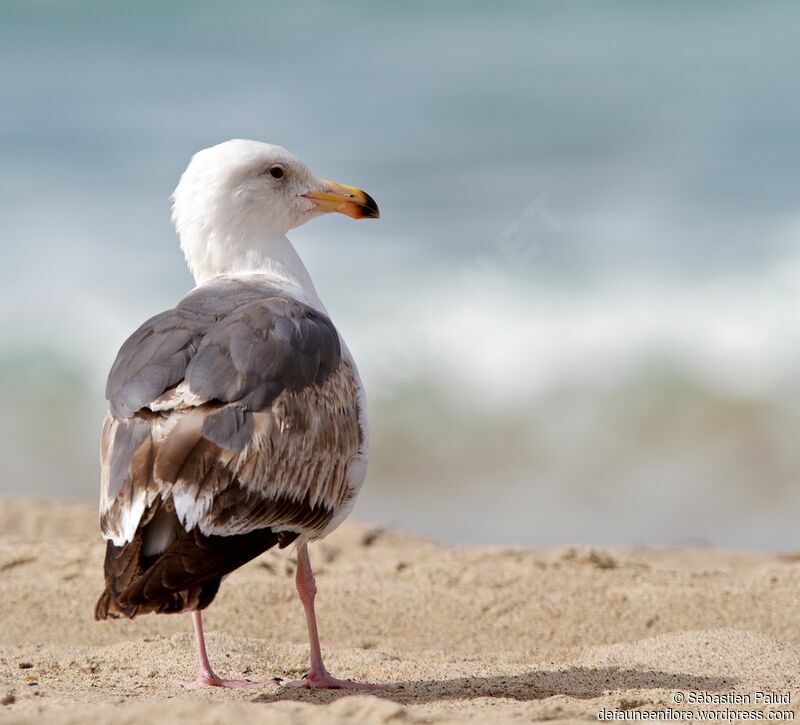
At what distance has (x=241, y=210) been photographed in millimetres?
6660

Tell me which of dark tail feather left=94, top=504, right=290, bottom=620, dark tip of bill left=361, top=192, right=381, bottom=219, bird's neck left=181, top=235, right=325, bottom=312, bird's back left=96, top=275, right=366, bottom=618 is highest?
dark tip of bill left=361, top=192, right=381, bottom=219

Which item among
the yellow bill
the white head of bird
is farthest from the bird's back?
the yellow bill

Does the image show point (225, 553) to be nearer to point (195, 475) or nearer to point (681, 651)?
point (195, 475)

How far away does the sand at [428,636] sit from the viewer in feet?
14.7

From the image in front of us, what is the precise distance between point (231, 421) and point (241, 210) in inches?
88.8

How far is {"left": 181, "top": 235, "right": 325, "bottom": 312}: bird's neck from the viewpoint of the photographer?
657 cm

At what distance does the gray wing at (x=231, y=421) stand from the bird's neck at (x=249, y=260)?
0.97 meters

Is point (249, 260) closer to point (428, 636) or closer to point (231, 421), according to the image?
point (231, 421)

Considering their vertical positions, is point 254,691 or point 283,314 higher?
point 283,314

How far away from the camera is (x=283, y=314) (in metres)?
5.33

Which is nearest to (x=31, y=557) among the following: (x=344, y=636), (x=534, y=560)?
(x=344, y=636)

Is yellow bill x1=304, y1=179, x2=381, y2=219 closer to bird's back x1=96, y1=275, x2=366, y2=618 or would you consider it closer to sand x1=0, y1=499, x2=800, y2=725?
bird's back x1=96, y1=275, x2=366, y2=618

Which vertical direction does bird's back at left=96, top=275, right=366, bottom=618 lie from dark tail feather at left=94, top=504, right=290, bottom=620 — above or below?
above

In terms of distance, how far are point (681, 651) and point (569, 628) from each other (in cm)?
117
